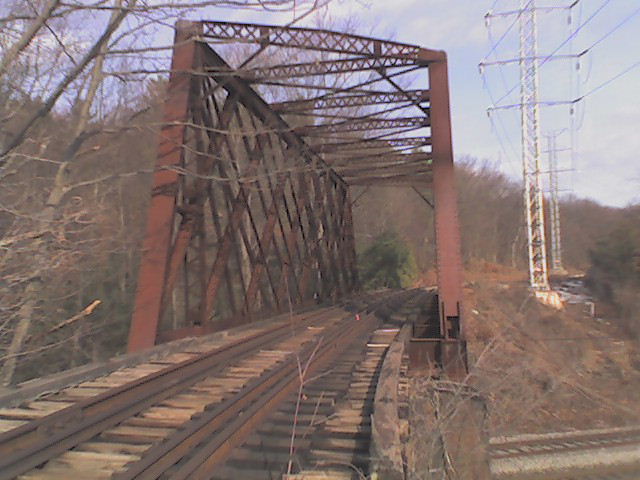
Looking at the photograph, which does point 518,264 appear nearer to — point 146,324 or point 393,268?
point 393,268

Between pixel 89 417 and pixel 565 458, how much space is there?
725 centimetres

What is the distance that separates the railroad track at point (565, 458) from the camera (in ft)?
26.5

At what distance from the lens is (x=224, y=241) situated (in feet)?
31.3

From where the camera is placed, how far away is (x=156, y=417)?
14.4 ft

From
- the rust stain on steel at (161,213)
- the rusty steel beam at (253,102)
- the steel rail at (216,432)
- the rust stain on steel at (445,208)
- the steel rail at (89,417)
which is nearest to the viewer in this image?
the steel rail at (216,432)

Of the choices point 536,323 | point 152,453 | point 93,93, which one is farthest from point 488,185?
point 152,453

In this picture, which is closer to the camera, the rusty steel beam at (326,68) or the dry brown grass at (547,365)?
the dry brown grass at (547,365)

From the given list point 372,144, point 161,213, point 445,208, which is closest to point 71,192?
point 161,213

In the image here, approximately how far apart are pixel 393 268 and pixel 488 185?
2651 centimetres

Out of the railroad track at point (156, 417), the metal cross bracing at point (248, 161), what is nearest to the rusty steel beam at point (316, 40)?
the metal cross bracing at point (248, 161)

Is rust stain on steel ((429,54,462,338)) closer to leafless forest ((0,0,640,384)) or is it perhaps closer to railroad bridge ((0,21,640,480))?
railroad bridge ((0,21,640,480))

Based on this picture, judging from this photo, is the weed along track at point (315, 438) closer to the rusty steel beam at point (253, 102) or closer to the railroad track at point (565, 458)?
the railroad track at point (565, 458)

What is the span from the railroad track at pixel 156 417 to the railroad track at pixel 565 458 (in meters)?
3.04

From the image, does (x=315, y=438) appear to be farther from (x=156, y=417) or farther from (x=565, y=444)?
(x=565, y=444)
